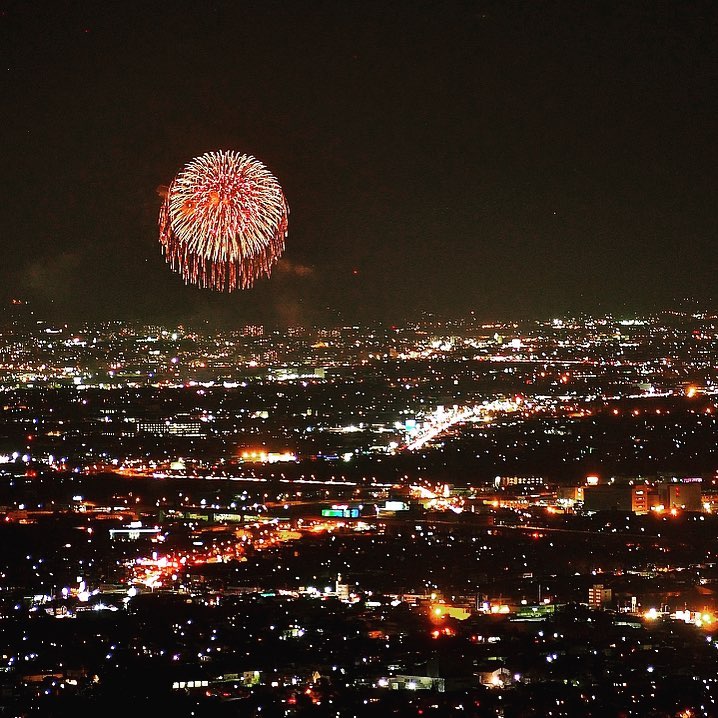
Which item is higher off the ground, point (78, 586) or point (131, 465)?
point (131, 465)

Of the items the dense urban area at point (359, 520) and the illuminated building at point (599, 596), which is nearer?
the dense urban area at point (359, 520)

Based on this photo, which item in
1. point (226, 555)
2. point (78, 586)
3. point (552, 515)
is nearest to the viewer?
point (78, 586)

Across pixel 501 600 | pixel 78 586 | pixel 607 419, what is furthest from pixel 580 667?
pixel 607 419

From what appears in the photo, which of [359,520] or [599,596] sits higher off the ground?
[359,520]

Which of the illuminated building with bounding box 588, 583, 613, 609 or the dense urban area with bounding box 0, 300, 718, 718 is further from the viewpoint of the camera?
the illuminated building with bounding box 588, 583, 613, 609

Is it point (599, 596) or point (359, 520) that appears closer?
point (599, 596)

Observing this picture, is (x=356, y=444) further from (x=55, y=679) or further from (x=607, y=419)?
(x=55, y=679)

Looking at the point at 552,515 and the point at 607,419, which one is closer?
the point at 552,515

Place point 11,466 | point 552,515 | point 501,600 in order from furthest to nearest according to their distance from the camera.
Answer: point 11,466, point 552,515, point 501,600
